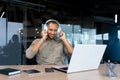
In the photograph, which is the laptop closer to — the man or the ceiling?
the man

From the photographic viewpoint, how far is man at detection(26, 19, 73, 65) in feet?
9.32

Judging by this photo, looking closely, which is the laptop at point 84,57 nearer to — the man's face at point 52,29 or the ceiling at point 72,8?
the man's face at point 52,29

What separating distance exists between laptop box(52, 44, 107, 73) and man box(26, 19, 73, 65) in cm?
74

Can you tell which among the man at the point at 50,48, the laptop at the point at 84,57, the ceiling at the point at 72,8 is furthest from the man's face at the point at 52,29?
the ceiling at the point at 72,8

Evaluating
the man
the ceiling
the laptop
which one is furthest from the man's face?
the ceiling

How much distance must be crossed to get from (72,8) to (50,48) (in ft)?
13.0

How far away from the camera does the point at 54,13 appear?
623cm

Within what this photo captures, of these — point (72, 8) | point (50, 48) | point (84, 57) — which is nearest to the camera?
point (84, 57)

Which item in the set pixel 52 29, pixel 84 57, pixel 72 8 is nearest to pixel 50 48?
pixel 52 29

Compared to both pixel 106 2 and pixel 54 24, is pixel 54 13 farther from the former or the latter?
pixel 54 24

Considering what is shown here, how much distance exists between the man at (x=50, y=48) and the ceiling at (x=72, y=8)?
282 centimetres

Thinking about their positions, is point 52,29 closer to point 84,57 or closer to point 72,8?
point 84,57

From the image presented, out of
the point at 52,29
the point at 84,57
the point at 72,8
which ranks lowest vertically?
the point at 84,57

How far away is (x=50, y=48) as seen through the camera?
294 cm
